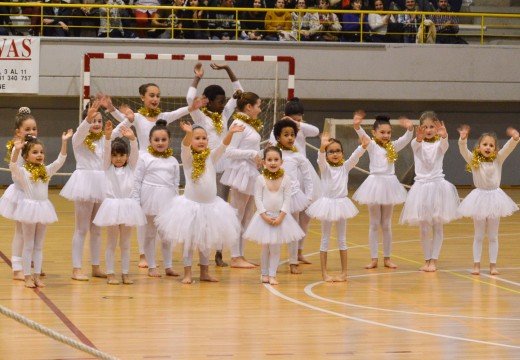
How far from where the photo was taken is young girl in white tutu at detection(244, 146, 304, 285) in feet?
26.1

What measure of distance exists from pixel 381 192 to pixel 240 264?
145cm

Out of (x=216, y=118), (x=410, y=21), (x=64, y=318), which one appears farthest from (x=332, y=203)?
(x=410, y=21)

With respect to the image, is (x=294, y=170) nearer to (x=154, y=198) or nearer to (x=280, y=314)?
(x=154, y=198)

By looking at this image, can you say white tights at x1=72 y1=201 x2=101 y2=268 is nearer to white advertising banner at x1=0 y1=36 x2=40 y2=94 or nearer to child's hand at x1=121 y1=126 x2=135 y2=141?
child's hand at x1=121 y1=126 x2=135 y2=141

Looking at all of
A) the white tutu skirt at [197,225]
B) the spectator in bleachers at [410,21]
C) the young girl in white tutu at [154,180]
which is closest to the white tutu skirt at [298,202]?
the white tutu skirt at [197,225]

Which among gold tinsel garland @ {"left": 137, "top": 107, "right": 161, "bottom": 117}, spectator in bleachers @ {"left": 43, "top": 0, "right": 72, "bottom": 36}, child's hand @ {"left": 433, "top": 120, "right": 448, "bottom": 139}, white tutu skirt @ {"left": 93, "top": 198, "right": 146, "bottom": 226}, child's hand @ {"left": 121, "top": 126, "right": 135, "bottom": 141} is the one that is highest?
spectator in bleachers @ {"left": 43, "top": 0, "right": 72, "bottom": 36}

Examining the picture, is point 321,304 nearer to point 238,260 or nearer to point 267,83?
point 238,260

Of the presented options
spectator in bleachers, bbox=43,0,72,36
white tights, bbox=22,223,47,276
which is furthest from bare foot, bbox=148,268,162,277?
spectator in bleachers, bbox=43,0,72,36

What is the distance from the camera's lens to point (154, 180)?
27.5ft

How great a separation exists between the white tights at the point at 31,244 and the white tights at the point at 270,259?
180cm

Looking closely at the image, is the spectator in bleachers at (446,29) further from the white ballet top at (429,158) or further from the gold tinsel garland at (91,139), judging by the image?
the gold tinsel garland at (91,139)

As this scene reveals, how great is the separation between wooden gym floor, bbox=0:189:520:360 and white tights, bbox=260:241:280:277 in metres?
0.16

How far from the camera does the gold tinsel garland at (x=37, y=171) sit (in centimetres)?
779

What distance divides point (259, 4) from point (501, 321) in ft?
36.1
